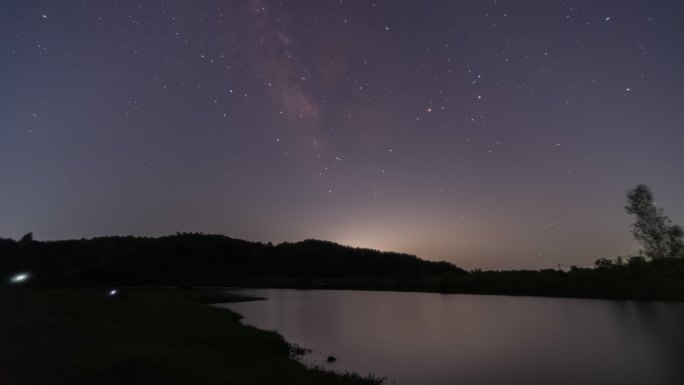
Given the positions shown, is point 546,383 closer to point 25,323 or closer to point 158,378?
point 158,378

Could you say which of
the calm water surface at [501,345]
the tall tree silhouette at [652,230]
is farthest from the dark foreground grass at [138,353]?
the tall tree silhouette at [652,230]

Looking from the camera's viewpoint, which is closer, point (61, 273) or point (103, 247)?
point (61, 273)

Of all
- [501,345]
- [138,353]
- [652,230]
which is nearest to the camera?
[138,353]

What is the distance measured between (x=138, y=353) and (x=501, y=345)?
34.3 metres

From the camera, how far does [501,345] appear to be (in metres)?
40.3

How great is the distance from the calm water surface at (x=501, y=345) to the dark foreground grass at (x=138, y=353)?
555 centimetres

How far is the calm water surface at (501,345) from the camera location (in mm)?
28078

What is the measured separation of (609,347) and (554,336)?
7513mm

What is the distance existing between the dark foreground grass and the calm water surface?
555 centimetres

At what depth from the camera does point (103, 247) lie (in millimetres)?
195125

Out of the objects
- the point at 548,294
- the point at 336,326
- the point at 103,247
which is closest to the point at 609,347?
the point at 336,326

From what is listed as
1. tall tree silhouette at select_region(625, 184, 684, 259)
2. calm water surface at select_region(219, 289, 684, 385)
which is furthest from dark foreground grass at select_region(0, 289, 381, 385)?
tall tree silhouette at select_region(625, 184, 684, 259)

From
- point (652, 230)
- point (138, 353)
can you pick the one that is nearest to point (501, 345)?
point (138, 353)

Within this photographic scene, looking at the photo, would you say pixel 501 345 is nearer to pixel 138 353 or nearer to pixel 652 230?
pixel 138 353
